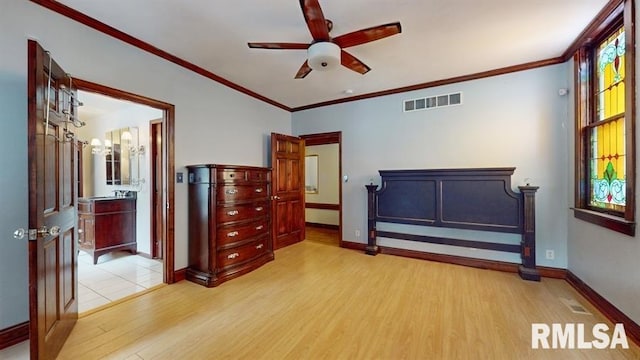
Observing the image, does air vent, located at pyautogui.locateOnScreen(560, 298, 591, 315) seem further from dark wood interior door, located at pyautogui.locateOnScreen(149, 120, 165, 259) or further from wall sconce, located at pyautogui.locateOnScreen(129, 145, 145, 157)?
wall sconce, located at pyautogui.locateOnScreen(129, 145, 145, 157)

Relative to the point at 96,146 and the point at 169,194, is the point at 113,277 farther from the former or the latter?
the point at 96,146

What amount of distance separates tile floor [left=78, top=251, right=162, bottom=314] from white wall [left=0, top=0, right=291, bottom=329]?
480mm

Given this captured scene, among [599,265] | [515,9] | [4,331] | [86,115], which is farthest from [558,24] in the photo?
[86,115]

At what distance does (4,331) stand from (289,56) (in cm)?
332

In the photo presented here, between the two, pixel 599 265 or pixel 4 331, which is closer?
pixel 4 331

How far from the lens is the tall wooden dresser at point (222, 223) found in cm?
289

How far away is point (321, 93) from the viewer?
4.18m

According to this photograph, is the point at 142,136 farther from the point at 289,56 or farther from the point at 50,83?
the point at 289,56

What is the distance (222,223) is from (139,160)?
85.0 inches

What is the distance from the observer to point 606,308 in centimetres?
218

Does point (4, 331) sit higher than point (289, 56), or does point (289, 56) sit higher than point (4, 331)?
point (289, 56)

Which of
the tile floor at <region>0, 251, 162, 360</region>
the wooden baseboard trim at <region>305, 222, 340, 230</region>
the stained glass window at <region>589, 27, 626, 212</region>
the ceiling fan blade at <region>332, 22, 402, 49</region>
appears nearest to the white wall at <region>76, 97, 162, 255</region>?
the tile floor at <region>0, 251, 162, 360</region>

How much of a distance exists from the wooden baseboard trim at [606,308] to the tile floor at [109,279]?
4.29 meters

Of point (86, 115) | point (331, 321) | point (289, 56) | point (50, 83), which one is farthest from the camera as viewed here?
point (86, 115)
